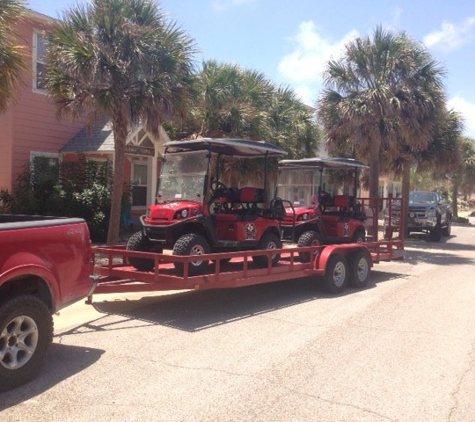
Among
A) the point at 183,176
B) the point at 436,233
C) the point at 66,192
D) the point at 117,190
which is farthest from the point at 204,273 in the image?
the point at 436,233

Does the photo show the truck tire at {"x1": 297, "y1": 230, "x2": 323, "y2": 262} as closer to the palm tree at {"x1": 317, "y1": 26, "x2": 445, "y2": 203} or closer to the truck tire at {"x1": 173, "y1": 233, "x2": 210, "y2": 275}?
the truck tire at {"x1": 173, "y1": 233, "x2": 210, "y2": 275}

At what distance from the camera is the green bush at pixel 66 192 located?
581 inches

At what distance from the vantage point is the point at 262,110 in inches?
725

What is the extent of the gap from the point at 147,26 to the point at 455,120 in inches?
579

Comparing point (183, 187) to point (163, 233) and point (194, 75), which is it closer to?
point (163, 233)

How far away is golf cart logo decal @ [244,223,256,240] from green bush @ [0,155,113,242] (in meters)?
7.27

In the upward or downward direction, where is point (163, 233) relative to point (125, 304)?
upward

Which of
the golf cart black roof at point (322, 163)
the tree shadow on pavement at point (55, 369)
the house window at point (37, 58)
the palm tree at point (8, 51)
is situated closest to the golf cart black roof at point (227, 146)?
the golf cart black roof at point (322, 163)

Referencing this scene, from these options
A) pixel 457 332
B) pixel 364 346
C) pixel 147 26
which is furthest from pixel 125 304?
pixel 147 26

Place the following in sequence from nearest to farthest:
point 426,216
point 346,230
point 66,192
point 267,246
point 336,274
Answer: point 267,246 → point 336,274 → point 346,230 → point 66,192 → point 426,216

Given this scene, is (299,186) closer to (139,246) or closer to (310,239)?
(310,239)

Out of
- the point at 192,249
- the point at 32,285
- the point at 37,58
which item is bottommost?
the point at 32,285

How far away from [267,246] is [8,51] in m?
5.75

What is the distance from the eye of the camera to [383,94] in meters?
16.4
